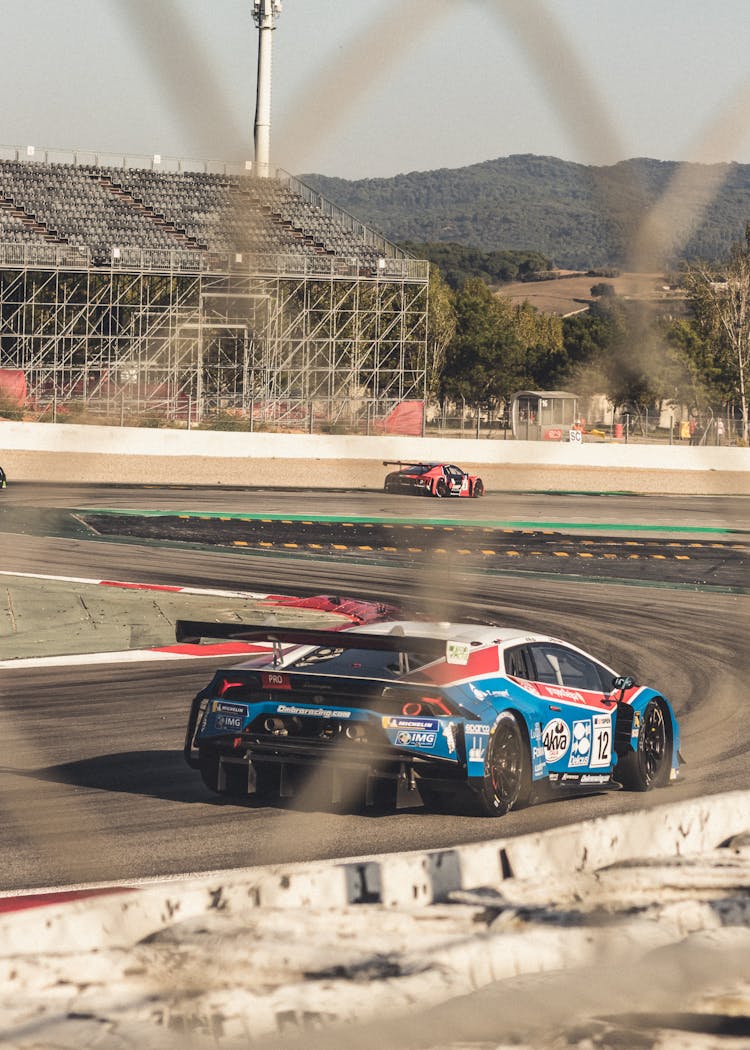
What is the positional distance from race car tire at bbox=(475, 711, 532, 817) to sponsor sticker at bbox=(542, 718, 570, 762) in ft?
0.73

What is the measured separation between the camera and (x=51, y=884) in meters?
6.94

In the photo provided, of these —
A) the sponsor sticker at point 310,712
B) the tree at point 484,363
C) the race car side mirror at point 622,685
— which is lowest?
the race car side mirror at point 622,685

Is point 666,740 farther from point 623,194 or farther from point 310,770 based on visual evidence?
point 623,194

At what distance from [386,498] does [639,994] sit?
36.2 m

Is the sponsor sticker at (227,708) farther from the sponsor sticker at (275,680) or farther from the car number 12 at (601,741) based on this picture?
the car number 12 at (601,741)

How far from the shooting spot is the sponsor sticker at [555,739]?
902 cm

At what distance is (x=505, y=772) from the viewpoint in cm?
863

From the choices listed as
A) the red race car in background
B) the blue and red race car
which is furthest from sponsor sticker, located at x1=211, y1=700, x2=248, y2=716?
the red race car in background

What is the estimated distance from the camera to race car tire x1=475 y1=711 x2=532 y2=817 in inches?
331

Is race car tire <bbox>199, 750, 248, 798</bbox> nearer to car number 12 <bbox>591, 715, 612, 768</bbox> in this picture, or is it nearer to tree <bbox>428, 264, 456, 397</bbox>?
car number 12 <bbox>591, 715, 612, 768</bbox>

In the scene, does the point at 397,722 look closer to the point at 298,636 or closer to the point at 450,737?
the point at 450,737

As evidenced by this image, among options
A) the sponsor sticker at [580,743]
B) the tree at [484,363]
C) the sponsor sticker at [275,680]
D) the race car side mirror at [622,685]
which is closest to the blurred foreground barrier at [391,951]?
the sponsor sticker at [275,680]

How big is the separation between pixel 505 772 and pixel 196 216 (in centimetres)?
591

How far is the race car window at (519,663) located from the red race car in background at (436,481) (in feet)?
101
